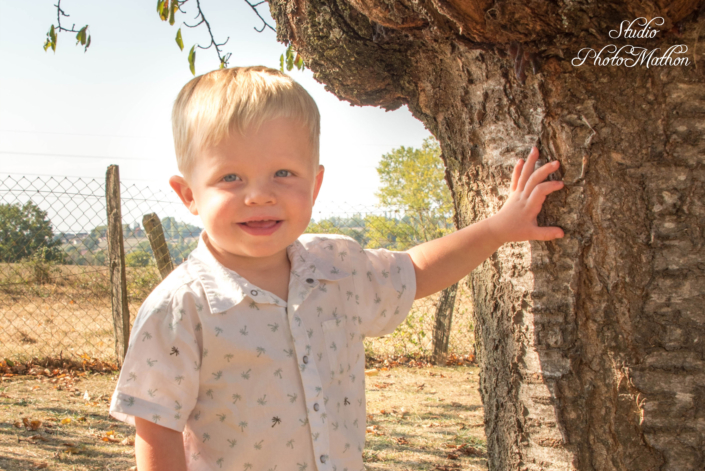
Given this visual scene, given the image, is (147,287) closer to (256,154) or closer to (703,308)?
(256,154)

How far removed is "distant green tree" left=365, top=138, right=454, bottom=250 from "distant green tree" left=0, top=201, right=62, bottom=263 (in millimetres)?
4324

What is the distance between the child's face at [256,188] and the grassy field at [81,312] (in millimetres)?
4845

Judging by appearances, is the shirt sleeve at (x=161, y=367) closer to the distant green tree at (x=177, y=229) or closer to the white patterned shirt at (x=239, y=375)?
the white patterned shirt at (x=239, y=375)

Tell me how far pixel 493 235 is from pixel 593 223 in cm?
28

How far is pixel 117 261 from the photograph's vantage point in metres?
4.97

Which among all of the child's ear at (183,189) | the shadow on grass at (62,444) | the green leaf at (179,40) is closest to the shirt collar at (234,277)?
the child's ear at (183,189)

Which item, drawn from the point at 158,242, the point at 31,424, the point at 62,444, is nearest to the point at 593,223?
the point at 62,444

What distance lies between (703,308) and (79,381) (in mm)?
5291

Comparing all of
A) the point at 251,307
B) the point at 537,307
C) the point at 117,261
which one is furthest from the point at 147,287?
the point at 537,307

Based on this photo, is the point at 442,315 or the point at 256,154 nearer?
the point at 256,154

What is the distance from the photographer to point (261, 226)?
1324 millimetres

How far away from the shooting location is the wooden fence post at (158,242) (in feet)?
15.7

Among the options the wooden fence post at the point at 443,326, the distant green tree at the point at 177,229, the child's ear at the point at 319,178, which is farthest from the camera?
the wooden fence post at the point at 443,326

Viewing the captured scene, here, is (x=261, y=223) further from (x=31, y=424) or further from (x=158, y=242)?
(x=158, y=242)
